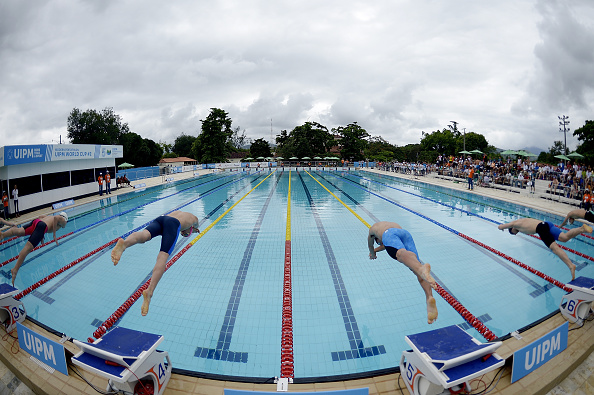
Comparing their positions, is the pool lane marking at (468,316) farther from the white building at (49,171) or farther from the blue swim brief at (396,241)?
the white building at (49,171)

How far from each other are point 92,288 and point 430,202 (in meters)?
11.3

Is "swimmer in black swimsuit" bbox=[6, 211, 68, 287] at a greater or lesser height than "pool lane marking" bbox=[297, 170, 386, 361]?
greater

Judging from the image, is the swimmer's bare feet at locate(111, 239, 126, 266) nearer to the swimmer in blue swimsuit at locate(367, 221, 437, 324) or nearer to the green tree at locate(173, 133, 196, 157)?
the swimmer in blue swimsuit at locate(367, 221, 437, 324)

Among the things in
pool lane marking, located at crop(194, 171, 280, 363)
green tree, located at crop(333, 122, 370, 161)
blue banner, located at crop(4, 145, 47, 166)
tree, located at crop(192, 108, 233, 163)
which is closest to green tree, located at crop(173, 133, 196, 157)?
tree, located at crop(192, 108, 233, 163)

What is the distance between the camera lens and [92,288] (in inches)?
188

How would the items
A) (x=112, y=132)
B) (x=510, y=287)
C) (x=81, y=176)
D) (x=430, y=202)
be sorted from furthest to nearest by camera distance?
(x=112, y=132) → (x=81, y=176) → (x=430, y=202) → (x=510, y=287)

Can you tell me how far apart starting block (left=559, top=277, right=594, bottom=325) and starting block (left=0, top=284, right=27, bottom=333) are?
6048 millimetres

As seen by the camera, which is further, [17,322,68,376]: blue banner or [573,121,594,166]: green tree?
[573,121,594,166]: green tree

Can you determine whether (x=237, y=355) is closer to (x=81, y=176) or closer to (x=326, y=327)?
(x=326, y=327)

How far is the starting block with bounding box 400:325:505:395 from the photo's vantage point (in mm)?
1998

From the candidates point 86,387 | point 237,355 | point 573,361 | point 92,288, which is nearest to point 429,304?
point 573,361

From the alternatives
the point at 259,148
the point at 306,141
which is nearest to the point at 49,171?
the point at 306,141

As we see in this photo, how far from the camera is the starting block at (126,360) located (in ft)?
6.85

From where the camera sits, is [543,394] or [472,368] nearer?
[472,368]
